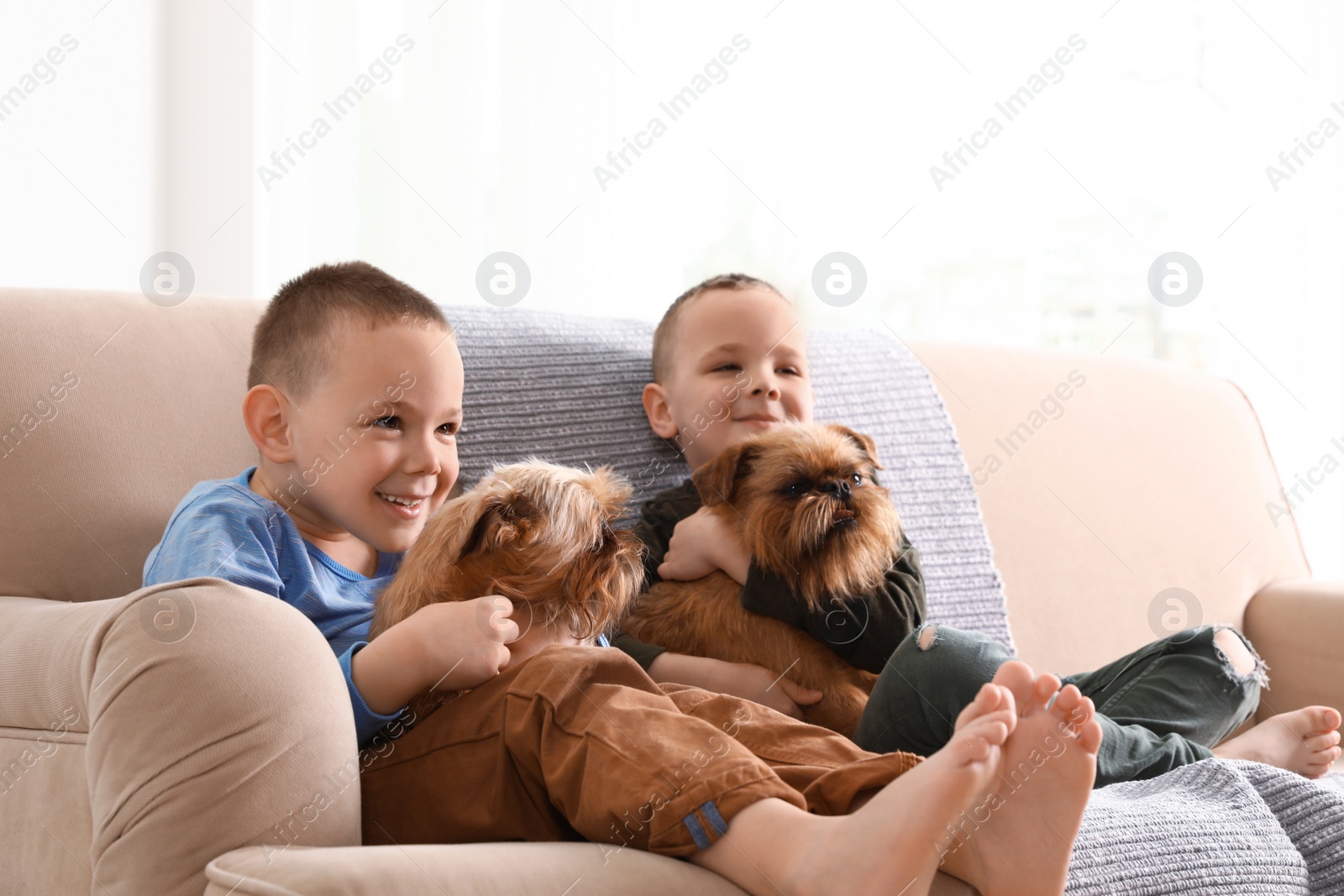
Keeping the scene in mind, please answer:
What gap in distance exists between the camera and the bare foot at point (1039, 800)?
91cm

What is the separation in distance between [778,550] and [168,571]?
0.70 meters

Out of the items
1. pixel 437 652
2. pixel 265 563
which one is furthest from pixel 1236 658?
pixel 265 563

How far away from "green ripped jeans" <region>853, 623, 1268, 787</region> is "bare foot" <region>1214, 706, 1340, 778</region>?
0.04 meters

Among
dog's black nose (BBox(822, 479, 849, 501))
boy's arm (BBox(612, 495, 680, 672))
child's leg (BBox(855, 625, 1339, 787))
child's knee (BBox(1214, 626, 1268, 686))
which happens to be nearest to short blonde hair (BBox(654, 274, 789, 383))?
boy's arm (BBox(612, 495, 680, 672))

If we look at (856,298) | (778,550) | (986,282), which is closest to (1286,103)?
(986,282)

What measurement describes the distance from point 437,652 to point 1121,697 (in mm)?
1032

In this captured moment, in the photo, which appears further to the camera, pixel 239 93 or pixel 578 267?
pixel 578 267

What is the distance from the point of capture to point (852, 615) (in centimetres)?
139

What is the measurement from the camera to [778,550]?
1378 mm

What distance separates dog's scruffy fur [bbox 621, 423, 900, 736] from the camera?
1372mm

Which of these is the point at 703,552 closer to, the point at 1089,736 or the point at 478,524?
the point at 478,524

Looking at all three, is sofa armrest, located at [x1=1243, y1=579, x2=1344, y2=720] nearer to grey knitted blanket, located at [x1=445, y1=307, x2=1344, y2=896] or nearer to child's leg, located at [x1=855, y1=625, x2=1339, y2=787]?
child's leg, located at [x1=855, y1=625, x2=1339, y2=787]

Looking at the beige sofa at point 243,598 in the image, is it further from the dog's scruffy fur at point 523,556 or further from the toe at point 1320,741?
the toe at point 1320,741

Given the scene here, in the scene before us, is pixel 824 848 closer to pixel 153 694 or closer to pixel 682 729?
pixel 682 729
